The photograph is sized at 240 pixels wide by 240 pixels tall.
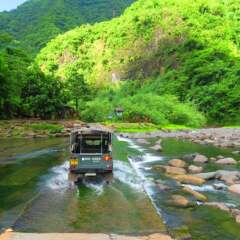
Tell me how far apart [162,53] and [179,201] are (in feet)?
411

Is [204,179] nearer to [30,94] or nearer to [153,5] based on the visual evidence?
[30,94]

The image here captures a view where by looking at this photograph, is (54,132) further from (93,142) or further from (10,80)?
(93,142)

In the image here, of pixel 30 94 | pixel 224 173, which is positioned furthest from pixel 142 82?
pixel 224 173

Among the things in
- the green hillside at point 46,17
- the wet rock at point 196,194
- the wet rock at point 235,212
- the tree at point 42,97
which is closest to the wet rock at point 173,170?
the wet rock at point 196,194

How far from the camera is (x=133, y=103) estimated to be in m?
86.4

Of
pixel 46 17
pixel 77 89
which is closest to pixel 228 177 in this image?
pixel 77 89

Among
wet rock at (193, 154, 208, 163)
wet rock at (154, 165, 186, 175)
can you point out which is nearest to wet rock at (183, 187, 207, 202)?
wet rock at (154, 165, 186, 175)

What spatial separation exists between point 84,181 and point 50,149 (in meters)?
18.0

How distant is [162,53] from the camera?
463 feet

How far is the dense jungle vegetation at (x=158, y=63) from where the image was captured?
8475cm

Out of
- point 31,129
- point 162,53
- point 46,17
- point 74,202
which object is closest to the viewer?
point 74,202

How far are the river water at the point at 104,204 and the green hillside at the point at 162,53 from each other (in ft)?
270

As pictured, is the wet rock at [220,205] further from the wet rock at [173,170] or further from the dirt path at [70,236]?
the wet rock at [173,170]

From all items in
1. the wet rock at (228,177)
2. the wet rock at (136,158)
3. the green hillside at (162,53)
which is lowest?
the wet rock at (136,158)
